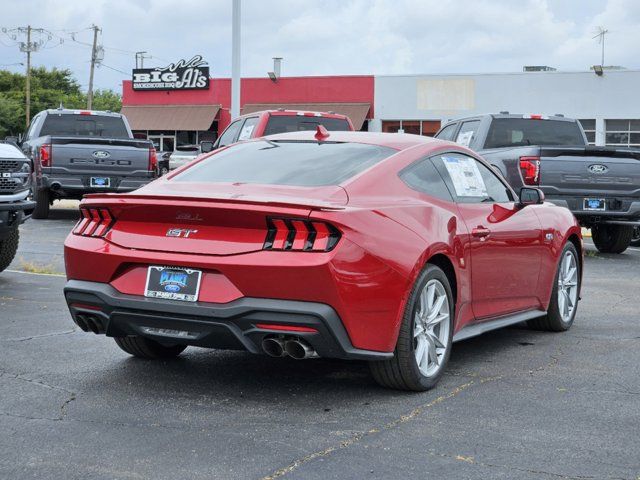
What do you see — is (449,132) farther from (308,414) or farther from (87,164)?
(308,414)

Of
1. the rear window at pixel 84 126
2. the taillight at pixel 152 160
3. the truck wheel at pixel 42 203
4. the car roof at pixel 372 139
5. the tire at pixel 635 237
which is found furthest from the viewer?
the rear window at pixel 84 126

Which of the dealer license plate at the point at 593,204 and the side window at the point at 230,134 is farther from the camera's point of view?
the side window at the point at 230,134

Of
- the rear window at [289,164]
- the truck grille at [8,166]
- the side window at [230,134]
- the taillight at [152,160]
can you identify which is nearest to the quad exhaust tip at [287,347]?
the rear window at [289,164]

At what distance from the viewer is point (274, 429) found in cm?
478

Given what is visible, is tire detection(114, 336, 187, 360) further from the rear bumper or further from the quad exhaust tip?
the quad exhaust tip

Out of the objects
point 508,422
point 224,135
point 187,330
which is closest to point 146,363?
point 187,330

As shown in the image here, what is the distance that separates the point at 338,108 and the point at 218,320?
4481cm

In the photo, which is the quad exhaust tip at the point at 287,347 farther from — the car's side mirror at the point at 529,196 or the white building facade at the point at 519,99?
the white building facade at the point at 519,99

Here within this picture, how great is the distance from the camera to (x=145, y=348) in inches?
248

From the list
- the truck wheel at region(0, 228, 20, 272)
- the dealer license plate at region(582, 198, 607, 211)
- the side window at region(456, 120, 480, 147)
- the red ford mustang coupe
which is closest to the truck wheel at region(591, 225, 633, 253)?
the dealer license plate at region(582, 198, 607, 211)

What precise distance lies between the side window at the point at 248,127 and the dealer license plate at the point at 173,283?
11.0m

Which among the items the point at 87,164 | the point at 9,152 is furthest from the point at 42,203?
the point at 9,152

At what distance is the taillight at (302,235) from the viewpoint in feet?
16.5

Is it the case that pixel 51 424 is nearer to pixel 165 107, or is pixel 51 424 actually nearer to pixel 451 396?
pixel 451 396
